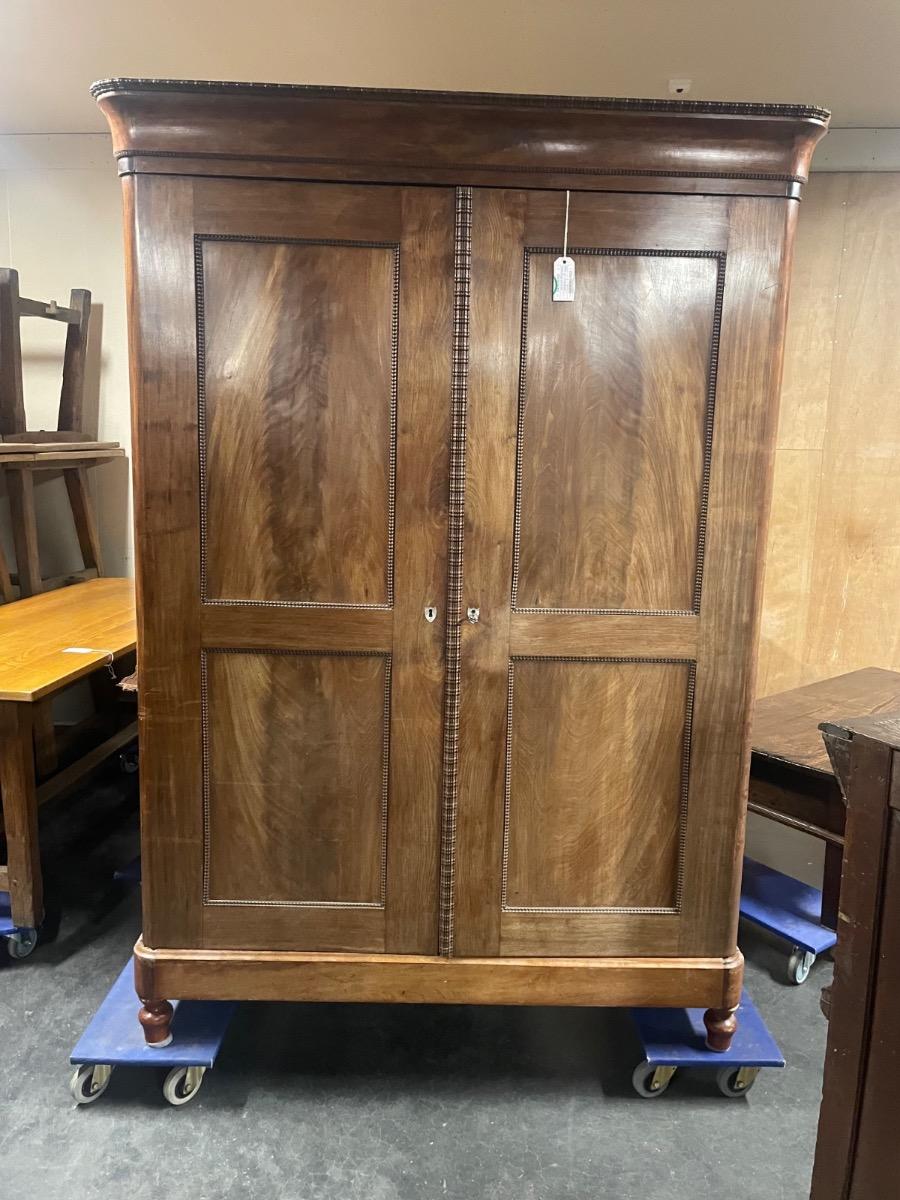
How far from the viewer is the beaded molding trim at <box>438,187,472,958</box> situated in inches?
65.5

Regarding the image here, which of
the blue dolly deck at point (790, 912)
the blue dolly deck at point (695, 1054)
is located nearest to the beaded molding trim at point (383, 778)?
the blue dolly deck at point (695, 1054)

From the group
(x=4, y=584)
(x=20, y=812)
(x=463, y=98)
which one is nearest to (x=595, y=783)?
(x=463, y=98)

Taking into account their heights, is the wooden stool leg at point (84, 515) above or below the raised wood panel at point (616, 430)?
below

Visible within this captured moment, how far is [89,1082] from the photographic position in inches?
73.9

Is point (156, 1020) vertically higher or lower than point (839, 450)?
lower

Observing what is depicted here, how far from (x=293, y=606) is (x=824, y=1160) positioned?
125 centimetres

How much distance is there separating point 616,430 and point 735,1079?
4.74 ft

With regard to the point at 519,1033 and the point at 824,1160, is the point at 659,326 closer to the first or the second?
the point at 824,1160

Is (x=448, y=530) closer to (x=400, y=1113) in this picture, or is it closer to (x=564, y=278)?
(x=564, y=278)

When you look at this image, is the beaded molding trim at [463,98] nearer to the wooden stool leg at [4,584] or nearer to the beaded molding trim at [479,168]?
the beaded molding trim at [479,168]

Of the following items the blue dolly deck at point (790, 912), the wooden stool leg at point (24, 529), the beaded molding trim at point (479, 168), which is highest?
the beaded molding trim at point (479, 168)

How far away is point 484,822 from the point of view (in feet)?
6.04

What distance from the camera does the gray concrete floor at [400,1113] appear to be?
66.5 inches

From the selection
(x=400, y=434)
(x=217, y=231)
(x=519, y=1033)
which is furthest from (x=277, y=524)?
(x=519, y=1033)
